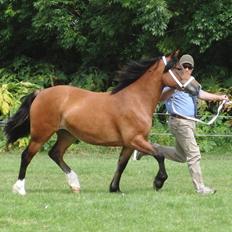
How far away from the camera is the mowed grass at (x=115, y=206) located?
696 centimetres

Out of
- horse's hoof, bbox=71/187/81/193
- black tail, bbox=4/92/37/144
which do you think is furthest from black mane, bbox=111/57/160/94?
horse's hoof, bbox=71/187/81/193

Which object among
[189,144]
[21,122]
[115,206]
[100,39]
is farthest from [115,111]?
[100,39]

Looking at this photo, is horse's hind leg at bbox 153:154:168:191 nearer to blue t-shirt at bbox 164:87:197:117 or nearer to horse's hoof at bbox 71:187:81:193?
blue t-shirt at bbox 164:87:197:117

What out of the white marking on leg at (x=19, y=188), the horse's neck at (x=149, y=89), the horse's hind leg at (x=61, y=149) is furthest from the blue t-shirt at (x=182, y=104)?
the white marking on leg at (x=19, y=188)

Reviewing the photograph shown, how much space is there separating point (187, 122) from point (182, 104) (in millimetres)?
301

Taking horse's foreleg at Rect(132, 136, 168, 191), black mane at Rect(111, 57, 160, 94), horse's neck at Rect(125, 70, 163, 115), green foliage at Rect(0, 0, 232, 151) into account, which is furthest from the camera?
green foliage at Rect(0, 0, 232, 151)

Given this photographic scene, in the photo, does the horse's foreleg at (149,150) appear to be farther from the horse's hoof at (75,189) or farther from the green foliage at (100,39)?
the green foliage at (100,39)

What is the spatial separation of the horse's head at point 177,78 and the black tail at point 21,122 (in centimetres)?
210

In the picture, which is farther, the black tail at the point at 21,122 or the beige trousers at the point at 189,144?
the black tail at the point at 21,122

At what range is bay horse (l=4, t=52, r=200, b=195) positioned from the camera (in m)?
9.43

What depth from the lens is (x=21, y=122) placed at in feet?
33.4

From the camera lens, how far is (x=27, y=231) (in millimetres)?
6699

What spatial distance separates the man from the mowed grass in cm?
33

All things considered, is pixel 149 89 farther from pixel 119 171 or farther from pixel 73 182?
pixel 73 182
